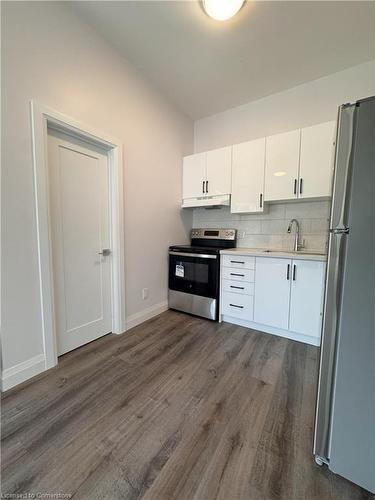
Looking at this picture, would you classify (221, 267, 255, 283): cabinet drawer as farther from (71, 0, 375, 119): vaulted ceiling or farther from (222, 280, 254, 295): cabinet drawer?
(71, 0, 375, 119): vaulted ceiling

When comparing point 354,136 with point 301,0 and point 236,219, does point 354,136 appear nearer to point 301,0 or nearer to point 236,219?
point 301,0

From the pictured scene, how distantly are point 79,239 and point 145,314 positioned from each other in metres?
1.25

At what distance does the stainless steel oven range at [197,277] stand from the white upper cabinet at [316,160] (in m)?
1.12

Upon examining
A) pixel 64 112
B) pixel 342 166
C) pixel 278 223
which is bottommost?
pixel 278 223

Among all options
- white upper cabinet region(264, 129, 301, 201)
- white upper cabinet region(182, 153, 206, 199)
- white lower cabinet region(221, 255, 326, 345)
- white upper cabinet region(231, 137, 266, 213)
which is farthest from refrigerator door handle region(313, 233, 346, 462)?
white upper cabinet region(182, 153, 206, 199)

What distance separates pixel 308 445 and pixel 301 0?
3026mm

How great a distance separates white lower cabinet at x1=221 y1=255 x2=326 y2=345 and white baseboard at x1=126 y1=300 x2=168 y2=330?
2.80 ft

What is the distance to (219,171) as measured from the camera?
289 cm

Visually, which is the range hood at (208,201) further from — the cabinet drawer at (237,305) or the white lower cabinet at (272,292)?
the cabinet drawer at (237,305)

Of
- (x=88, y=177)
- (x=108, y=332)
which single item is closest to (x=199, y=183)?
(x=88, y=177)

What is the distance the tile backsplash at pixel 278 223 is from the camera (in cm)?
255

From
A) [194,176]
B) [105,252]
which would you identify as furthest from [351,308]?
[194,176]

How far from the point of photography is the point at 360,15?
173 cm

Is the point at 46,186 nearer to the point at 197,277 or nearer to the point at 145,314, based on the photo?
the point at 145,314
